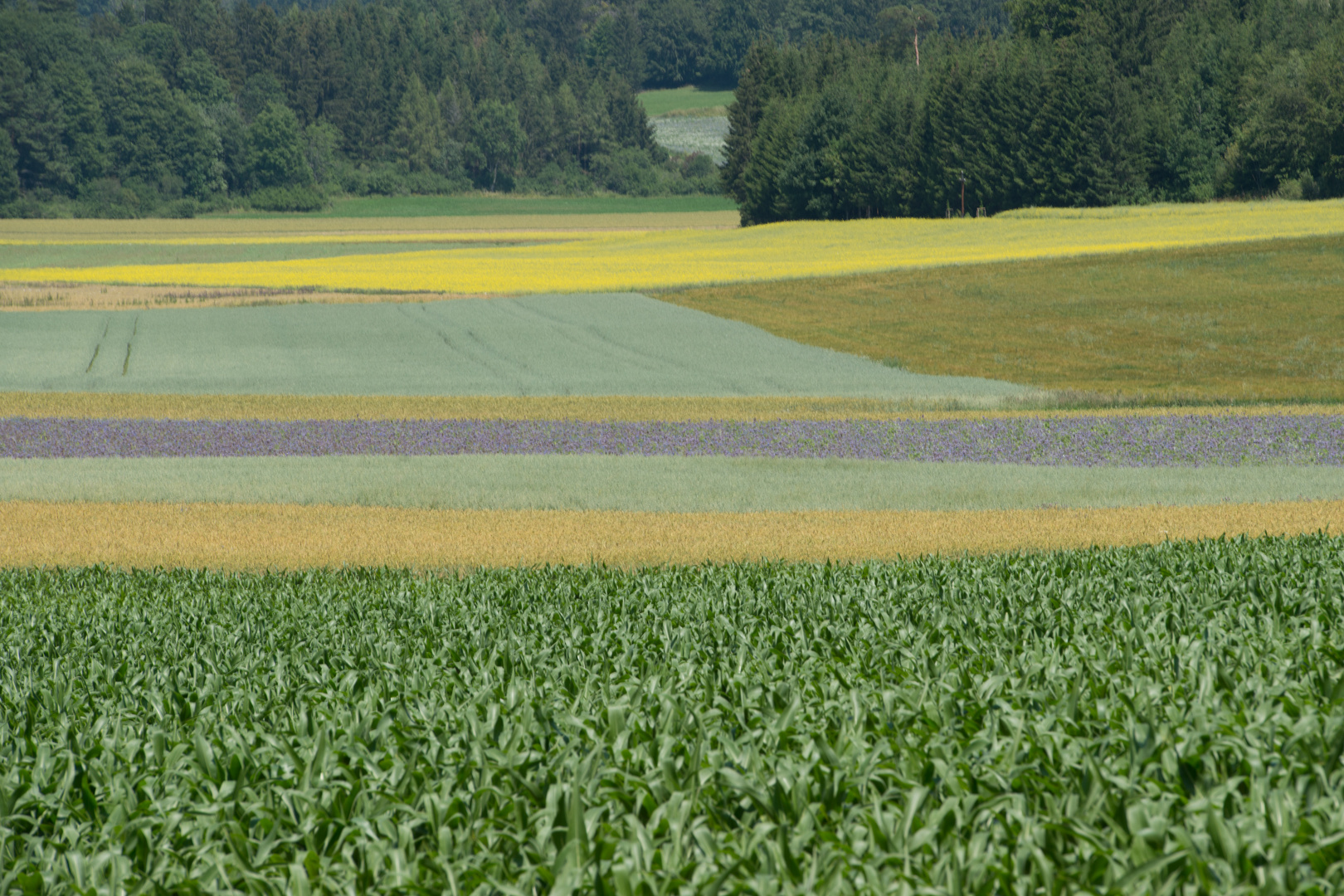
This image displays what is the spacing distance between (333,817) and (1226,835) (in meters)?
3.33

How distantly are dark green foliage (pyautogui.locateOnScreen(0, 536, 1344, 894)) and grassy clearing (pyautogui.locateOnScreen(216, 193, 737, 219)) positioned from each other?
148m

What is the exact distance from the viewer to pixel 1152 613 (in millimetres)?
8477

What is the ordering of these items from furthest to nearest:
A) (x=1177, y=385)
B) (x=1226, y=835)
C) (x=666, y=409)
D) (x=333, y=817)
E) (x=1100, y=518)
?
(x=1177, y=385)
(x=666, y=409)
(x=1100, y=518)
(x=333, y=817)
(x=1226, y=835)

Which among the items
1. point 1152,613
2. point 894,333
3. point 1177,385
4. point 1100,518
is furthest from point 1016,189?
point 1152,613

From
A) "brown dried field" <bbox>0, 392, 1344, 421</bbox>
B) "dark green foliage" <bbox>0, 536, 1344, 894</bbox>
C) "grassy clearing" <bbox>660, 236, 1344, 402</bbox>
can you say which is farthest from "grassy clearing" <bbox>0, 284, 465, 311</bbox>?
"dark green foliage" <bbox>0, 536, 1344, 894</bbox>

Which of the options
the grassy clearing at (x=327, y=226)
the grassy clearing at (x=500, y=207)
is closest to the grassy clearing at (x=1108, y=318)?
the grassy clearing at (x=327, y=226)

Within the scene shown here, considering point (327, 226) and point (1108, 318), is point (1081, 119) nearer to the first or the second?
point (1108, 318)

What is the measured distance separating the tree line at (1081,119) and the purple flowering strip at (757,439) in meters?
60.4

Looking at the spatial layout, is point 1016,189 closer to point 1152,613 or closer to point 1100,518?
point 1100,518

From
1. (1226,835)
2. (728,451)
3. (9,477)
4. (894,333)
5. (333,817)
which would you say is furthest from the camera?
(894,333)

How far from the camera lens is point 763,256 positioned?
7706cm

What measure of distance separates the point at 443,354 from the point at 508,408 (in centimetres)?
1123

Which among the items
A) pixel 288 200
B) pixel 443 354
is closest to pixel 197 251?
pixel 443 354

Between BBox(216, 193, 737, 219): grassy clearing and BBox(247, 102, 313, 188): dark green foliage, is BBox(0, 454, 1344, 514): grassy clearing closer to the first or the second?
BBox(216, 193, 737, 219): grassy clearing
